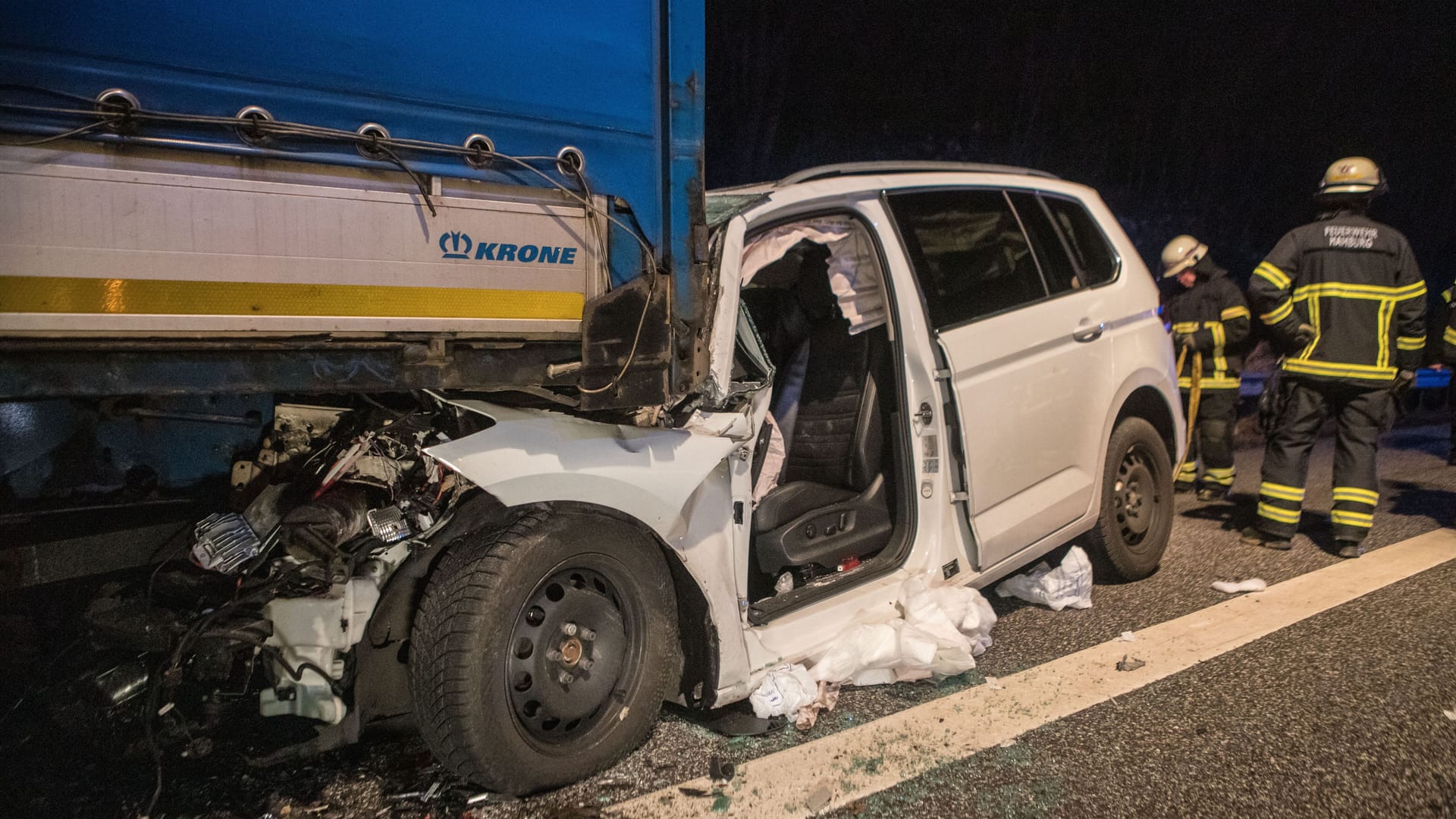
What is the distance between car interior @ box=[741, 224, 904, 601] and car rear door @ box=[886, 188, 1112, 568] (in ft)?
0.95

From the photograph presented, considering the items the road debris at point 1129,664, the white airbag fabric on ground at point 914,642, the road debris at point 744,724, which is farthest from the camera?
the road debris at point 1129,664

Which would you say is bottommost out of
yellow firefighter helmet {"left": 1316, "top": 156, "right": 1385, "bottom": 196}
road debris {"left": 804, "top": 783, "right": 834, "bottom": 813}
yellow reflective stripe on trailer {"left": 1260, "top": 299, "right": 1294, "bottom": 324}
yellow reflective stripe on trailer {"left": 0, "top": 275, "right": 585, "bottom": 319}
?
road debris {"left": 804, "top": 783, "right": 834, "bottom": 813}

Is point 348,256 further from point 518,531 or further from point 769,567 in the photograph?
point 769,567

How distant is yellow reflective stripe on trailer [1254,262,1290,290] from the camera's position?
4.83 meters

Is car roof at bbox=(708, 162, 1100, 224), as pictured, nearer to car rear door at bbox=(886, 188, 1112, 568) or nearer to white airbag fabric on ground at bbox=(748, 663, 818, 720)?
car rear door at bbox=(886, 188, 1112, 568)

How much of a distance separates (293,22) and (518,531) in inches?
47.7

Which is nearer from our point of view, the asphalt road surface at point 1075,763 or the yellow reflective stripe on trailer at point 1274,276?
the asphalt road surface at point 1075,763

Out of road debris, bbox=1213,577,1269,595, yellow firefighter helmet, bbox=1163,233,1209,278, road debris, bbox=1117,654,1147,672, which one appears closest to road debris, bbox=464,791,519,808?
road debris, bbox=1117,654,1147,672

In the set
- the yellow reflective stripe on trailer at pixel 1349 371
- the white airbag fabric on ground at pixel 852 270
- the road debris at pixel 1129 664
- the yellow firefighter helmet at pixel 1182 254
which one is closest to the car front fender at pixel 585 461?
the white airbag fabric on ground at pixel 852 270

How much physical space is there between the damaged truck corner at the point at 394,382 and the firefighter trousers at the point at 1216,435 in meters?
4.23

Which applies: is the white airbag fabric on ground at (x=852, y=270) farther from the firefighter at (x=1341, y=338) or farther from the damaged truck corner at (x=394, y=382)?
the firefighter at (x=1341, y=338)

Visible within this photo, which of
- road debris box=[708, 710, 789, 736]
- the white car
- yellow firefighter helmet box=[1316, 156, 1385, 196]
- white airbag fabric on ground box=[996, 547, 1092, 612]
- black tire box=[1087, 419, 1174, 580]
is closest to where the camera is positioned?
the white car

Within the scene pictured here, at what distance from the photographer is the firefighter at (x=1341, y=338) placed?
15.2 ft

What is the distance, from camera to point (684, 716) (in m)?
2.72
